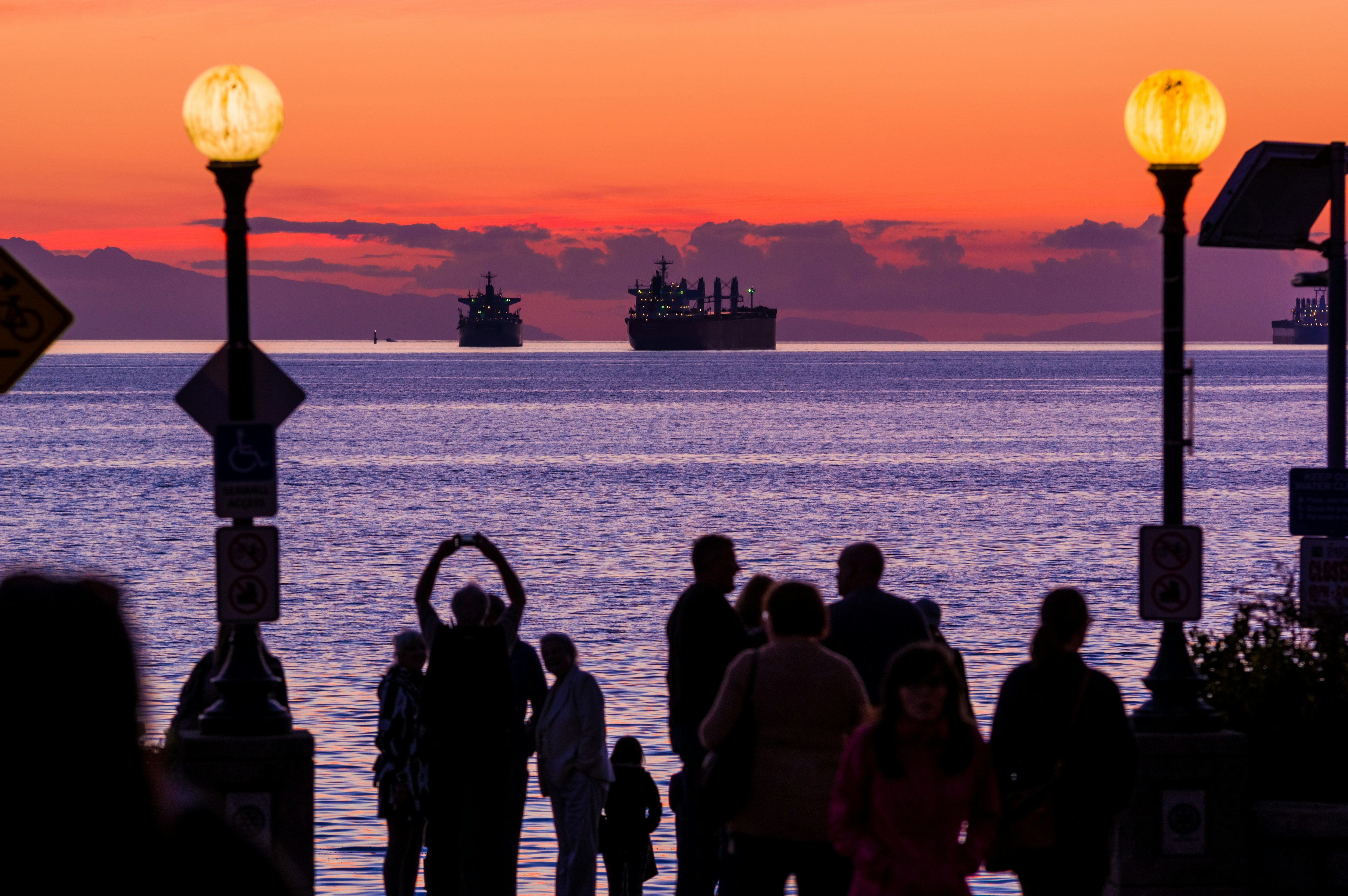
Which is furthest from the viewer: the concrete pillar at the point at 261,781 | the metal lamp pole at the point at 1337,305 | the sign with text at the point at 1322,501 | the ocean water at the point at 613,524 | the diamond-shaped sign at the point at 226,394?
the ocean water at the point at 613,524

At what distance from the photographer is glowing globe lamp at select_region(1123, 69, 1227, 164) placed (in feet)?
30.2

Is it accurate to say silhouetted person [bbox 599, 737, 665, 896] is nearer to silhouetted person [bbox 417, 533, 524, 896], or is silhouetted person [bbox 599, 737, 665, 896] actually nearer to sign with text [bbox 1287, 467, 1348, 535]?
silhouetted person [bbox 417, 533, 524, 896]

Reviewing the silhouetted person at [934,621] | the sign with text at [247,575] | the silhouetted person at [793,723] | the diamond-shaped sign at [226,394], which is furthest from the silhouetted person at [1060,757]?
the diamond-shaped sign at [226,394]

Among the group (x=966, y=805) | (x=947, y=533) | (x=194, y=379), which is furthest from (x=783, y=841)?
(x=947, y=533)

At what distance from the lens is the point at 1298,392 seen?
176 metres

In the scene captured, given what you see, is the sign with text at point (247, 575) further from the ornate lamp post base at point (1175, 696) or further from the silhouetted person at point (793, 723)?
the ornate lamp post base at point (1175, 696)

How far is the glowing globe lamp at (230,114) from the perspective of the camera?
9.12m

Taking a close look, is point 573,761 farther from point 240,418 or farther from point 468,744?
point 240,418

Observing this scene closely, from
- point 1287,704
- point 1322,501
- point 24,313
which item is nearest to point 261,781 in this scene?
point 24,313

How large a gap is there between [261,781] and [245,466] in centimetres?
165

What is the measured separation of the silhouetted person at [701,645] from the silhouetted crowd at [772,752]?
0.01 metres

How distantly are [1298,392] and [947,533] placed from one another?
138 metres

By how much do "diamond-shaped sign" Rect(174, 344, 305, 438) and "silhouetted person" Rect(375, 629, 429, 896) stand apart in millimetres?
1461

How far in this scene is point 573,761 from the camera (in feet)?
32.3
